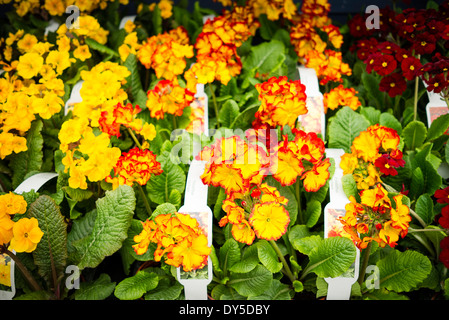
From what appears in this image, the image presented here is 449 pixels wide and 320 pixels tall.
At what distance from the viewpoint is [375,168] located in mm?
1177

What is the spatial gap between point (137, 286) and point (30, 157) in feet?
2.07

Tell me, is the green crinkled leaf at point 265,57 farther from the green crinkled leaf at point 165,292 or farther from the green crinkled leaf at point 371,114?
the green crinkled leaf at point 165,292

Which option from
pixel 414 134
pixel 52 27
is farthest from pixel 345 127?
pixel 52 27

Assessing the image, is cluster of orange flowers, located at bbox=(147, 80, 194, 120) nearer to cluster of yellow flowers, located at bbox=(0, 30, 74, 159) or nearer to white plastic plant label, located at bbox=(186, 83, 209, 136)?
white plastic plant label, located at bbox=(186, 83, 209, 136)

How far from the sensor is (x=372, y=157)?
1.17 metres

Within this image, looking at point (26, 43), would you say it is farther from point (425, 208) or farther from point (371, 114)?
point (425, 208)

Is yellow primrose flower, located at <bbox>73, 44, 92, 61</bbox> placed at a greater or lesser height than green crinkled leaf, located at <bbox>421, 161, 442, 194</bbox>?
greater

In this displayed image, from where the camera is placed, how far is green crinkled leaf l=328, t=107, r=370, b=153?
1.43 metres

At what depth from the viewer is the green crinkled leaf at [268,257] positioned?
1151 mm

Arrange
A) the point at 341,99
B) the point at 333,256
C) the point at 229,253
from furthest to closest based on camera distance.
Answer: the point at 341,99
the point at 229,253
the point at 333,256

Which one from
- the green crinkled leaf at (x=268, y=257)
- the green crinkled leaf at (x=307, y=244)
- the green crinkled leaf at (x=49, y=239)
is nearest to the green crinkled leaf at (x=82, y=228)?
the green crinkled leaf at (x=49, y=239)

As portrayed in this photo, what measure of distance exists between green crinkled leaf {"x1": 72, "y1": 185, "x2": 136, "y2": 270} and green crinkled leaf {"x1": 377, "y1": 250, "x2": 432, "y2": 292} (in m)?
0.74

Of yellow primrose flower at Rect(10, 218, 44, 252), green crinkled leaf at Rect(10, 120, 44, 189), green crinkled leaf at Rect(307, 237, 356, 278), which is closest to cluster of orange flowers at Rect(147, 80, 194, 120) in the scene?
green crinkled leaf at Rect(10, 120, 44, 189)
